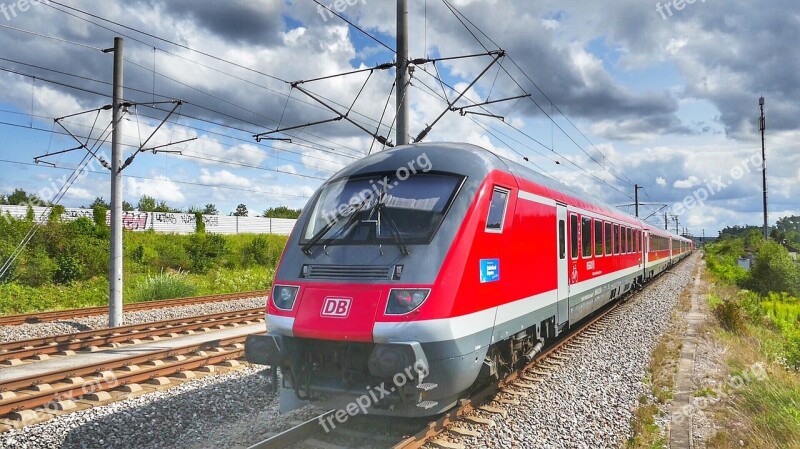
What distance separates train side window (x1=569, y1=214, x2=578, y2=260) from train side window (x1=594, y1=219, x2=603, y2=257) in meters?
1.99

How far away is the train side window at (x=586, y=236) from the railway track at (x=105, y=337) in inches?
343

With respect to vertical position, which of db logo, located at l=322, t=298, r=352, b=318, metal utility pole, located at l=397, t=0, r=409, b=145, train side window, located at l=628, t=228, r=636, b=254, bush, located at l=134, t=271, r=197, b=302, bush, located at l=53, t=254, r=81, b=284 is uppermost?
metal utility pole, located at l=397, t=0, r=409, b=145

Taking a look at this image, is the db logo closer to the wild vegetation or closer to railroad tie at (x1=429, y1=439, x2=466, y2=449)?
railroad tie at (x1=429, y1=439, x2=466, y2=449)

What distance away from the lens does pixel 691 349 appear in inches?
431

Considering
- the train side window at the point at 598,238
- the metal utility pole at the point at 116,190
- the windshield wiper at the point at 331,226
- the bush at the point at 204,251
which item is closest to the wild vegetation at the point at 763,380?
the train side window at the point at 598,238

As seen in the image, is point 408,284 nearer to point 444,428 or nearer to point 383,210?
point 383,210

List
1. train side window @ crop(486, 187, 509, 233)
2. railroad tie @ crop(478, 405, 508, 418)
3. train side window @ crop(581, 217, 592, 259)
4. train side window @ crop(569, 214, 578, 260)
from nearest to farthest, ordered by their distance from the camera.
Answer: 1. train side window @ crop(486, 187, 509, 233)
2. railroad tie @ crop(478, 405, 508, 418)
3. train side window @ crop(569, 214, 578, 260)
4. train side window @ crop(581, 217, 592, 259)

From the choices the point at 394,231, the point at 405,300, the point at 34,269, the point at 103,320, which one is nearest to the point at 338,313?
the point at 405,300

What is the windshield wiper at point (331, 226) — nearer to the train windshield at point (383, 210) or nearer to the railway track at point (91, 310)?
the train windshield at point (383, 210)

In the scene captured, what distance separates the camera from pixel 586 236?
448 inches

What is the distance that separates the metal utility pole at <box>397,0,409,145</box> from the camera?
12.3m

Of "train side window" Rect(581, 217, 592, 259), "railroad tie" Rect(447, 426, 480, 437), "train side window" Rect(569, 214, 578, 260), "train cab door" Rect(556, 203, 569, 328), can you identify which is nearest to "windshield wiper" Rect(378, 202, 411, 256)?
"railroad tie" Rect(447, 426, 480, 437)

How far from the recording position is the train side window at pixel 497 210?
6.45 m

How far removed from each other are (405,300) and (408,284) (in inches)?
6.5
